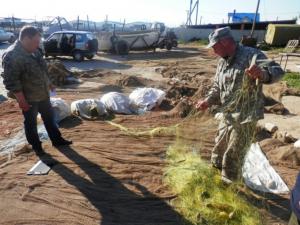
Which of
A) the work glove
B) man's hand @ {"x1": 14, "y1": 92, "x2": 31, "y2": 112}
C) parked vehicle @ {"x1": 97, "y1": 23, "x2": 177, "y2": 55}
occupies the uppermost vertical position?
the work glove

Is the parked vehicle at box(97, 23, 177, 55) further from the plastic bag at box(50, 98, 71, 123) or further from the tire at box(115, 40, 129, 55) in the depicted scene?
the plastic bag at box(50, 98, 71, 123)

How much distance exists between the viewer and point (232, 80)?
4.16 meters

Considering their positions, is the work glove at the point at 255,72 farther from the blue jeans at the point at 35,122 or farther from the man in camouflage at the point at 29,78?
the blue jeans at the point at 35,122

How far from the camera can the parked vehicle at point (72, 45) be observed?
18.9 metres

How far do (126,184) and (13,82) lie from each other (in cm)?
201

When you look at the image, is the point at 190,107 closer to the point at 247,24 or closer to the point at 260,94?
the point at 260,94

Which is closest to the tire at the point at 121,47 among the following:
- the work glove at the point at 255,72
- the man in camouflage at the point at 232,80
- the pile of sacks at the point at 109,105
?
the pile of sacks at the point at 109,105

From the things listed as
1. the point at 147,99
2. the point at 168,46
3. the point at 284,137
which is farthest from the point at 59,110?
the point at 168,46

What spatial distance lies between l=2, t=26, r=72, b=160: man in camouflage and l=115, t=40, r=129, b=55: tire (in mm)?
17825

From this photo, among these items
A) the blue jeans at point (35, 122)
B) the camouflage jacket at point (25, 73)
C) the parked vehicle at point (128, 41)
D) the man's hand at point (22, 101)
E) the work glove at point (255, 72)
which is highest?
the work glove at point (255, 72)

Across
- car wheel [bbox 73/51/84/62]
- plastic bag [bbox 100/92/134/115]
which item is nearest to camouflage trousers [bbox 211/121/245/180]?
plastic bag [bbox 100/92/134/115]

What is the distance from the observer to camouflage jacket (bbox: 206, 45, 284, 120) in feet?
12.0

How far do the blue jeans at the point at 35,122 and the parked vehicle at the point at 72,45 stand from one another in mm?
13571

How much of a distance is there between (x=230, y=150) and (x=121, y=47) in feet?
63.9
